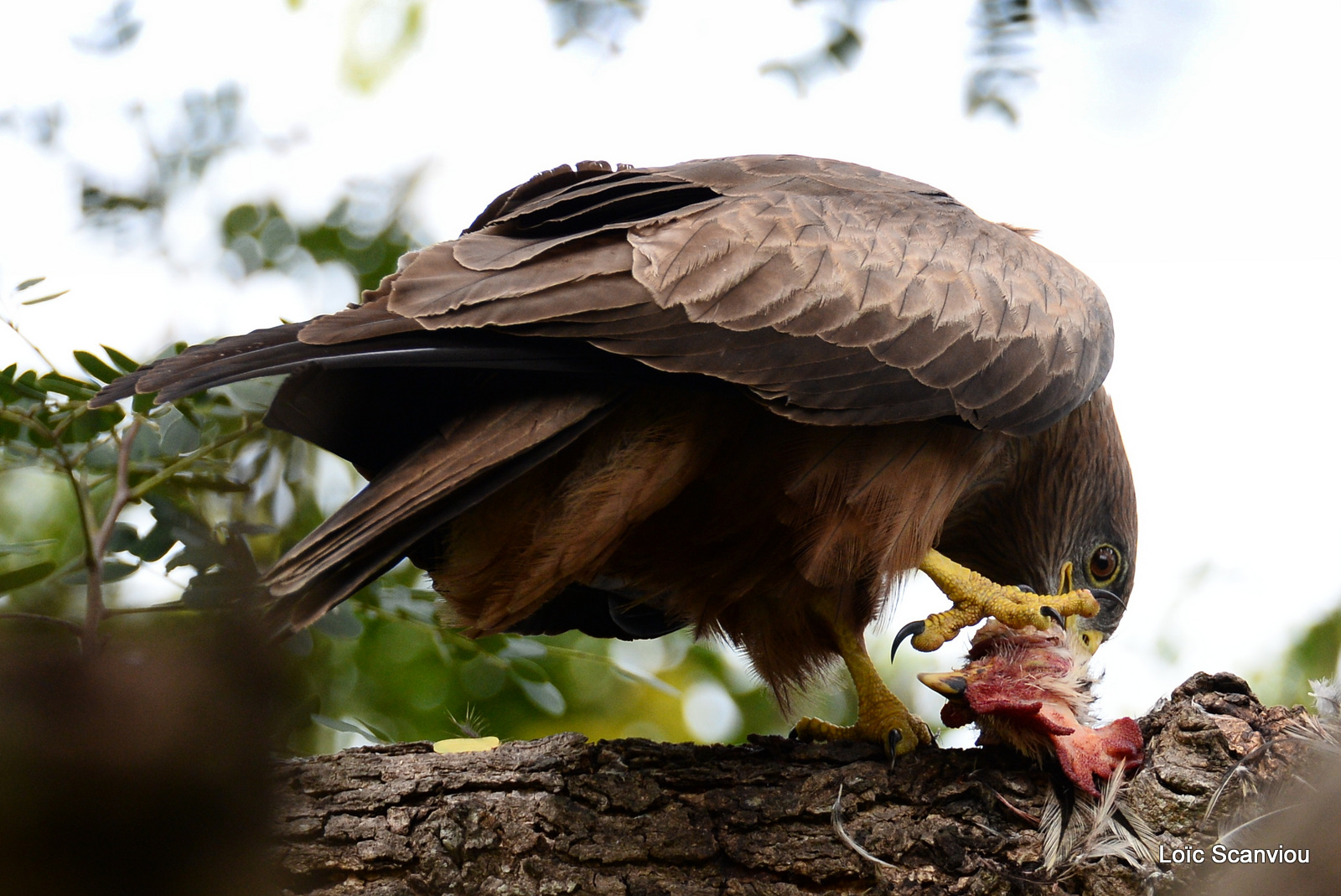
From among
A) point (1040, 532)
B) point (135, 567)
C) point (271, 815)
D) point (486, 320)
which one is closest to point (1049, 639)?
point (1040, 532)

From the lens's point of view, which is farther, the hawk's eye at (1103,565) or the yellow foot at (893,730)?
the hawk's eye at (1103,565)

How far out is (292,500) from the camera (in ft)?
7.41

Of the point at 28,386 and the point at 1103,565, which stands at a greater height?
the point at 28,386

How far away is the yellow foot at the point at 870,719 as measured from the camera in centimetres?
301

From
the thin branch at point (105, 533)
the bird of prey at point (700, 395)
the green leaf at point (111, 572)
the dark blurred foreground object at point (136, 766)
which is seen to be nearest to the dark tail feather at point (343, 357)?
the bird of prey at point (700, 395)

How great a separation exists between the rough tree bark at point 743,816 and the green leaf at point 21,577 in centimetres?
102

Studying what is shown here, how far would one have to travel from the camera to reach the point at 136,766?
0.67m

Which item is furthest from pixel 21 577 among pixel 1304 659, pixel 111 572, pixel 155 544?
pixel 1304 659

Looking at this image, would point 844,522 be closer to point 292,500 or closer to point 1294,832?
point 292,500

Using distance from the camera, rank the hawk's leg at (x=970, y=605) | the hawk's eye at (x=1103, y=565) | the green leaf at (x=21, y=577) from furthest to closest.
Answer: the hawk's eye at (x=1103, y=565) → the hawk's leg at (x=970, y=605) → the green leaf at (x=21, y=577)

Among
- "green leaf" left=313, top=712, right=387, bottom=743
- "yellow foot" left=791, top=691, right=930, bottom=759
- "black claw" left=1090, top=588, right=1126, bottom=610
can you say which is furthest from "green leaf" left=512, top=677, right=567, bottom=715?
"black claw" left=1090, top=588, right=1126, bottom=610

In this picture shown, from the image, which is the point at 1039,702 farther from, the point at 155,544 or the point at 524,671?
the point at 155,544
